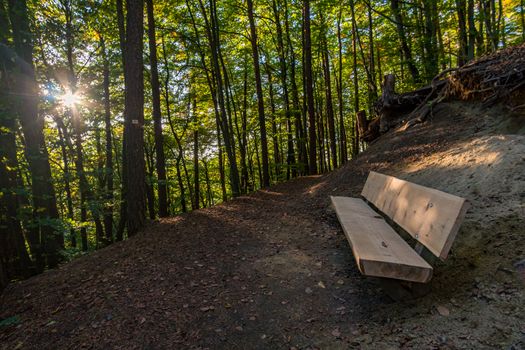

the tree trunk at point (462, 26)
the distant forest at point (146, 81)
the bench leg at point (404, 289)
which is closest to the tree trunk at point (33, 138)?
the distant forest at point (146, 81)

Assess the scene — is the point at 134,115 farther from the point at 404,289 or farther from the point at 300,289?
the point at 404,289

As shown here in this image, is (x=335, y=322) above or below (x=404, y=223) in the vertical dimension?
below

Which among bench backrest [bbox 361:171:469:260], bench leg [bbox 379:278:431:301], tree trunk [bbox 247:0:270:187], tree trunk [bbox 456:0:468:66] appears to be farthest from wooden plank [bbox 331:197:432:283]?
tree trunk [bbox 247:0:270:187]

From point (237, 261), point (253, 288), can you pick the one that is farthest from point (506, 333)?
point (237, 261)

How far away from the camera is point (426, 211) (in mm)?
2584

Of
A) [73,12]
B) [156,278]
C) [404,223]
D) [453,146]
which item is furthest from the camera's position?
[73,12]

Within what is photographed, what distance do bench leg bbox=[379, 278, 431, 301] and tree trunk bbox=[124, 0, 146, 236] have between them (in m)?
5.01

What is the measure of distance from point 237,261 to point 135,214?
3.13m

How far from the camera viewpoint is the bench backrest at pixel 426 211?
2.06 metres

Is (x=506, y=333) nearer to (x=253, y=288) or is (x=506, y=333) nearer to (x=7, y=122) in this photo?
(x=253, y=288)

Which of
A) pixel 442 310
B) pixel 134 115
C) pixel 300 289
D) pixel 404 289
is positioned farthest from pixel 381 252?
pixel 134 115

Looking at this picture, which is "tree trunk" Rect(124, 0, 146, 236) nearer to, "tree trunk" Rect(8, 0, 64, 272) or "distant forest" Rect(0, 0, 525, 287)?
"distant forest" Rect(0, 0, 525, 287)

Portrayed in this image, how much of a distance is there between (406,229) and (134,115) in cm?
539

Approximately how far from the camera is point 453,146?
4.66 m
